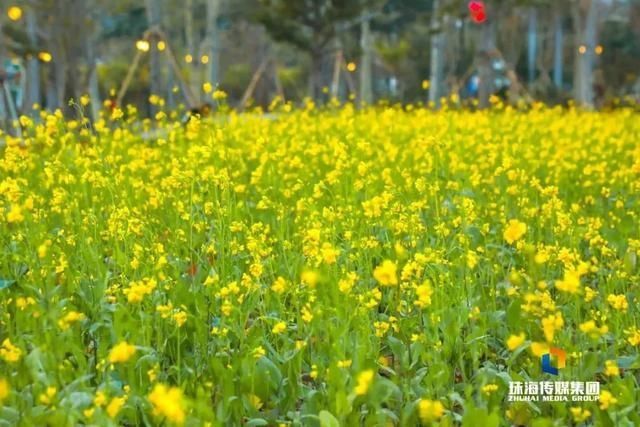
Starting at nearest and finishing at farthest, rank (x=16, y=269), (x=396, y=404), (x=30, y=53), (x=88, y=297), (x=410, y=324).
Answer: (x=396, y=404)
(x=410, y=324)
(x=88, y=297)
(x=16, y=269)
(x=30, y=53)

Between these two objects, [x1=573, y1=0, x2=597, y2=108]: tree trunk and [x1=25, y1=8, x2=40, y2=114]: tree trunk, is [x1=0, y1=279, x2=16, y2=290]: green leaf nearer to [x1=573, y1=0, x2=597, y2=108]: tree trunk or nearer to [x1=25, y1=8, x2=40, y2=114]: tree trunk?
[x1=25, y1=8, x2=40, y2=114]: tree trunk

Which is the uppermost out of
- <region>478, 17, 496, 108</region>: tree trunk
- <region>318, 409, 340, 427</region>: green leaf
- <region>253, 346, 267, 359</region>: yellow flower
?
<region>478, 17, 496, 108</region>: tree trunk

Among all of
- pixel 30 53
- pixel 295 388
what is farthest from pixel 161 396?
pixel 30 53

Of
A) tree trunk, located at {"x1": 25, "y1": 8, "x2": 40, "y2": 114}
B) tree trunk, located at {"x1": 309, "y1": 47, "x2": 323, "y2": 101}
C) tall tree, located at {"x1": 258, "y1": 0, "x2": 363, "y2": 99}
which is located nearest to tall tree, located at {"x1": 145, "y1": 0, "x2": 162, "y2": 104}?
tall tree, located at {"x1": 258, "y1": 0, "x2": 363, "y2": 99}

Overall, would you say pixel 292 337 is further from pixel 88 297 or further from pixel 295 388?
pixel 88 297

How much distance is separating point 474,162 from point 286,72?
3245 cm

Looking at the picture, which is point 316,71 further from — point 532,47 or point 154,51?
point 532,47

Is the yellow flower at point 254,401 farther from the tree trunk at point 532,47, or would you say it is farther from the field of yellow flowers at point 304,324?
the tree trunk at point 532,47

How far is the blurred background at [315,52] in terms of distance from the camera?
15.8 m

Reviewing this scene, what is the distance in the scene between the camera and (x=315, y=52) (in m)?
20.5

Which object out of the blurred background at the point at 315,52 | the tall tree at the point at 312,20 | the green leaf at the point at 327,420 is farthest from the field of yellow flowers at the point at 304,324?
the tall tree at the point at 312,20

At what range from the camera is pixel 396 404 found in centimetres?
300

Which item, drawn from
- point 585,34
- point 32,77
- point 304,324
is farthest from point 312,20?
point 304,324

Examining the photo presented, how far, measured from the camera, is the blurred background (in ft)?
51.7
